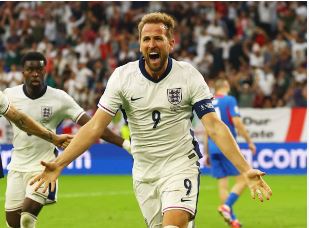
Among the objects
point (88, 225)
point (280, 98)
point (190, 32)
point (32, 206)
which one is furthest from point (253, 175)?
point (190, 32)

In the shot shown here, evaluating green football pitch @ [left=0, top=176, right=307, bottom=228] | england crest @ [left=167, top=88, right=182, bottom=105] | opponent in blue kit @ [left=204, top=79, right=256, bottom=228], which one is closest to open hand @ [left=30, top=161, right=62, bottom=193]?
england crest @ [left=167, top=88, right=182, bottom=105]

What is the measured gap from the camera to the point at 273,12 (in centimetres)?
2656

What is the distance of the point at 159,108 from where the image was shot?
7395 mm

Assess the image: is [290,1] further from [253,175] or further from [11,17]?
[253,175]

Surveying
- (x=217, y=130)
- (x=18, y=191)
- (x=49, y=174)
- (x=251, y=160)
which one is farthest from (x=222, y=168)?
(x=251, y=160)

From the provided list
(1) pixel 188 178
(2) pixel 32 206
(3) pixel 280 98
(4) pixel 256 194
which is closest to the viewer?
(4) pixel 256 194

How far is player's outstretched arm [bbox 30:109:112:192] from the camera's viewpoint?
6832 millimetres

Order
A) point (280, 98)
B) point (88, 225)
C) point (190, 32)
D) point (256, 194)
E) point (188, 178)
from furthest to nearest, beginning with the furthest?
point (190, 32) < point (280, 98) < point (88, 225) < point (188, 178) < point (256, 194)

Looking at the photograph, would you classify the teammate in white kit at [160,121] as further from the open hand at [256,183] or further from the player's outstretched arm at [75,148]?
the open hand at [256,183]

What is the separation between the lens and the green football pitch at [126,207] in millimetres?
12906

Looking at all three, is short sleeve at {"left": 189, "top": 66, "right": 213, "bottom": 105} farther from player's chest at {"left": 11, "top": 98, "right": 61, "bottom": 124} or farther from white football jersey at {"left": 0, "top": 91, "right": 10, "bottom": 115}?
player's chest at {"left": 11, "top": 98, "right": 61, "bottom": 124}

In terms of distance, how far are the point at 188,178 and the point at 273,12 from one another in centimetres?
1980

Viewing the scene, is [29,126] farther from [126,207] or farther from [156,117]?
[126,207]

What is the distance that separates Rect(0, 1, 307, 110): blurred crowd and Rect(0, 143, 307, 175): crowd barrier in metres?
2.38
